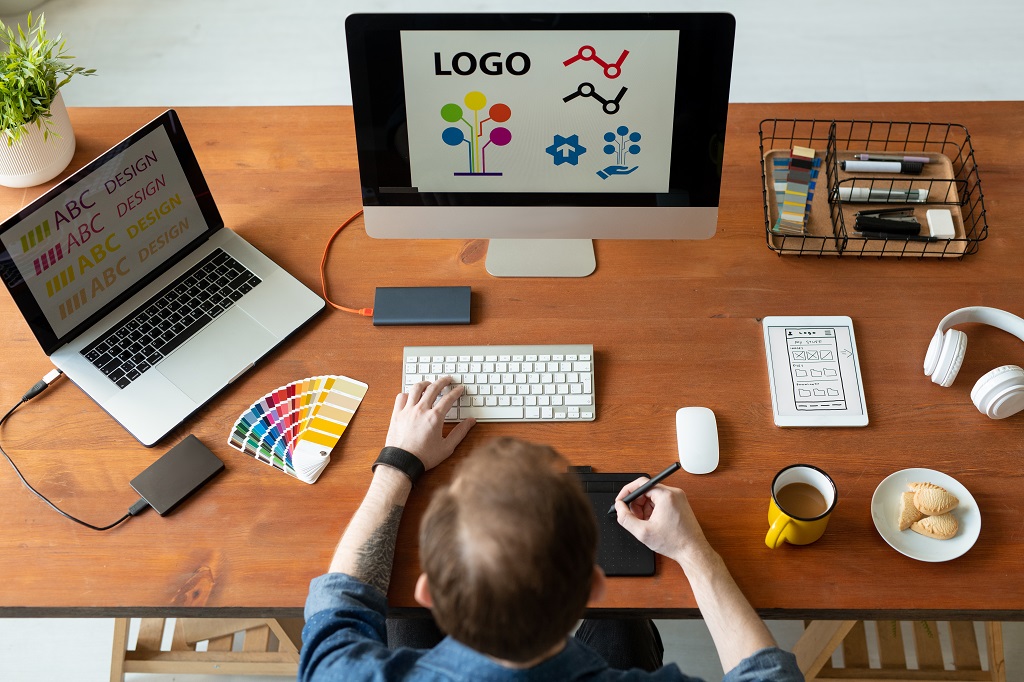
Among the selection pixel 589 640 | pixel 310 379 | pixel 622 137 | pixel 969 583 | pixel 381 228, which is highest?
pixel 622 137

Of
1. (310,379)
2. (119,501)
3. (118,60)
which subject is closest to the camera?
(119,501)

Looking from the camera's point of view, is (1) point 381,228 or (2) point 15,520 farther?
(1) point 381,228

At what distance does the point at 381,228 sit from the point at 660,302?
0.51 meters

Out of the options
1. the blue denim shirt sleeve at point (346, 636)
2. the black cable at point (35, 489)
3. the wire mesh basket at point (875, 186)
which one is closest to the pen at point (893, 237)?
the wire mesh basket at point (875, 186)

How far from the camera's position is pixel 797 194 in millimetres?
1653

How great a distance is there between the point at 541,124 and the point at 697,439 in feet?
1.87

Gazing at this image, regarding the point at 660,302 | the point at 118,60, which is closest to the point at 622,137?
the point at 660,302

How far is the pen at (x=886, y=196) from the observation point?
5.44 feet

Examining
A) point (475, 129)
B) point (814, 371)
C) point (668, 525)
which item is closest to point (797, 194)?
point (814, 371)

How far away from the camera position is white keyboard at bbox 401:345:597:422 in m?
1.45

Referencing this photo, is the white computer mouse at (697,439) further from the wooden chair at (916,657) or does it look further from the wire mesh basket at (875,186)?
the wooden chair at (916,657)

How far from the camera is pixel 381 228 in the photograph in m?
1.58

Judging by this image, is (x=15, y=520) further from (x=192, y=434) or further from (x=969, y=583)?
(x=969, y=583)

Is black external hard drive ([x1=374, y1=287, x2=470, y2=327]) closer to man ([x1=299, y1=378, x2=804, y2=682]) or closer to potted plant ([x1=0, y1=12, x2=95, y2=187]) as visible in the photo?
man ([x1=299, y1=378, x2=804, y2=682])
